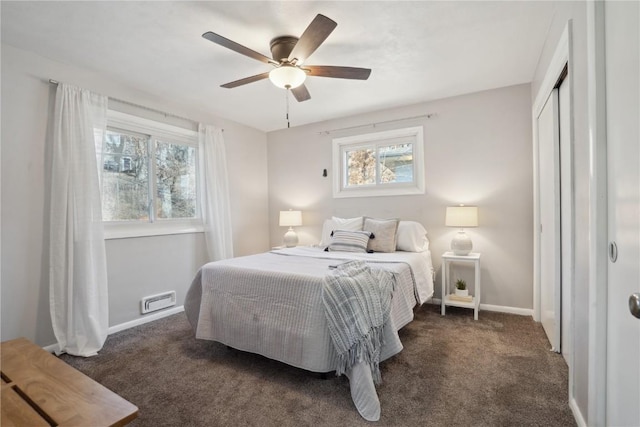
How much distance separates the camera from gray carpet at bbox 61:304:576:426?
5.22 ft

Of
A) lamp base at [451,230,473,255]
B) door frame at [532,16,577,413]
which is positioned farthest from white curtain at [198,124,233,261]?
door frame at [532,16,577,413]

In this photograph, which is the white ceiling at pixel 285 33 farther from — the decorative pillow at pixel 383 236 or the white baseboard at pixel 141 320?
the white baseboard at pixel 141 320

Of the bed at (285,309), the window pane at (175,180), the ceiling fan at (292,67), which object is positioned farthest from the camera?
the window pane at (175,180)

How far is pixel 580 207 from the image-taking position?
4.80 ft

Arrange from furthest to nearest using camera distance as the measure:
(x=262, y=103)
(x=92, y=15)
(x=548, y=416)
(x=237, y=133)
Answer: (x=237, y=133) → (x=262, y=103) → (x=92, y=15) → (x=548, y=416)

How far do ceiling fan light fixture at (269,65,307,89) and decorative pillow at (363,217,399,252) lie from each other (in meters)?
1.83

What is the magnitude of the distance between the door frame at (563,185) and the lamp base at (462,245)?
0.60 metres

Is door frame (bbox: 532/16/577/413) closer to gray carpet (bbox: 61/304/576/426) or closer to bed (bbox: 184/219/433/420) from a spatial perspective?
gray carpet (bbox: 61/304/576/426)

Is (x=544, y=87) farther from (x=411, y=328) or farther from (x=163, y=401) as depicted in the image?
(x=163, y=401)

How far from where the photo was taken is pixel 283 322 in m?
1.98

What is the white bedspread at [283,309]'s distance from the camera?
6.05ft

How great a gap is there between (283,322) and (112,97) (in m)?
2.68

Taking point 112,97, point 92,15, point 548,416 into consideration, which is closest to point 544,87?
point 548,416

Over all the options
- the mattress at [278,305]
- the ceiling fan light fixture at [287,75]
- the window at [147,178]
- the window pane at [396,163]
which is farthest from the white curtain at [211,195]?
the window pane at [396,163]
